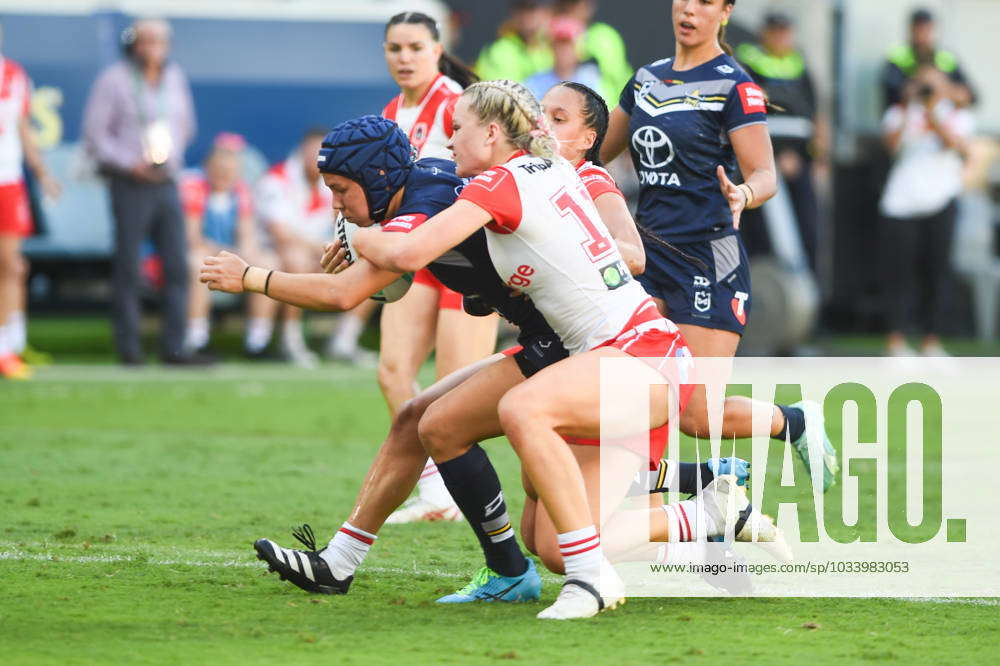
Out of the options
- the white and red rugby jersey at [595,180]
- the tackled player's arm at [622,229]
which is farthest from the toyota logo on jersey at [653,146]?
the tackled player's arm at [622,229]

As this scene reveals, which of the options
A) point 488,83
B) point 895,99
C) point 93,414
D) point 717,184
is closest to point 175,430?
point 93,414

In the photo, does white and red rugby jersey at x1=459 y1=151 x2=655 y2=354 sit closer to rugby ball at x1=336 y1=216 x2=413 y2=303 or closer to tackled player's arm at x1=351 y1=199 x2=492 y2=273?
tackled player's arm at x1=351 y1=199 x2=492 y2=273

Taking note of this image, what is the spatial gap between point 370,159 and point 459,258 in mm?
423

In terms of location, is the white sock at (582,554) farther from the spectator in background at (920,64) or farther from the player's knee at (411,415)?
the spectator in background at (920,64)

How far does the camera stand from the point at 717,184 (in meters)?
6.60

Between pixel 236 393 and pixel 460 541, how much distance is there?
19.5 ft

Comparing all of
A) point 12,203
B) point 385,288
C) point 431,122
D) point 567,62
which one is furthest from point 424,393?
point 567,62

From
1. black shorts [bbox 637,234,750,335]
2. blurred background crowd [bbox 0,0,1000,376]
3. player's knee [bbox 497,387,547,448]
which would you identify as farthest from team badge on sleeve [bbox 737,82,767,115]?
blurred background crowd [bbox 0,0,1000,376]

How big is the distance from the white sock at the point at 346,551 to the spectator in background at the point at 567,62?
8.43 meters

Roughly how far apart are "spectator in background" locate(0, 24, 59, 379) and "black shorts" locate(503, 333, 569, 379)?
8.52 metres

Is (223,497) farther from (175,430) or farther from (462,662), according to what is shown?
(462,662)

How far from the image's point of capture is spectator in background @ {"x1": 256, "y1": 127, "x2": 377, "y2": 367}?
50.3ft

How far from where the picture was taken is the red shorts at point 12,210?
13.2 m

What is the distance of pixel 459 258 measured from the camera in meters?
5.32
